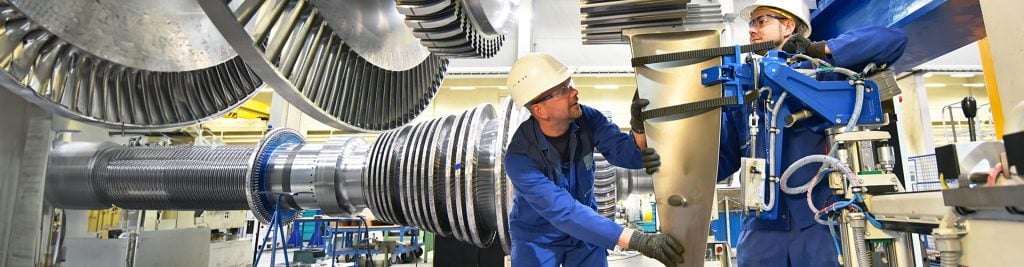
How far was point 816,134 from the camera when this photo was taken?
53.3 inches

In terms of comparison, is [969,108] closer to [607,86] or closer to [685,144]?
[685,144]

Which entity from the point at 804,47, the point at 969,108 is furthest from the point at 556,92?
the point at 969,108

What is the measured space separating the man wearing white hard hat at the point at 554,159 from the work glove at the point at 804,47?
0.44 meters

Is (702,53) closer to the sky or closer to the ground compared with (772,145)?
closer to the sky

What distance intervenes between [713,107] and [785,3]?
0.54m

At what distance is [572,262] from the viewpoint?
5.41ft

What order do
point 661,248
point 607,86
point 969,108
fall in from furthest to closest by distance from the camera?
point 607,86 < point 969,108 < point 661,248

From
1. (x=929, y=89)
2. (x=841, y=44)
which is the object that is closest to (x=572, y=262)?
(x=841, y=44)

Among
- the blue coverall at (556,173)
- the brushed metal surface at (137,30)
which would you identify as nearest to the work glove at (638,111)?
the blue coverall at (556,173)

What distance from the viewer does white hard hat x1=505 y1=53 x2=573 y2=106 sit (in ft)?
5.00

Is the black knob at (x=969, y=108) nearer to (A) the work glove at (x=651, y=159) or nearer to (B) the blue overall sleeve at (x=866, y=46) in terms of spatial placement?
(B) the blue overall sleeve at (x=866, y=46)

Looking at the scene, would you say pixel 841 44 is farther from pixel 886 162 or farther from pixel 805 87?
pixel 886 162

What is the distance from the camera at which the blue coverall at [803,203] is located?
1.27m

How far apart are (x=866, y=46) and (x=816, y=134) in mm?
244
